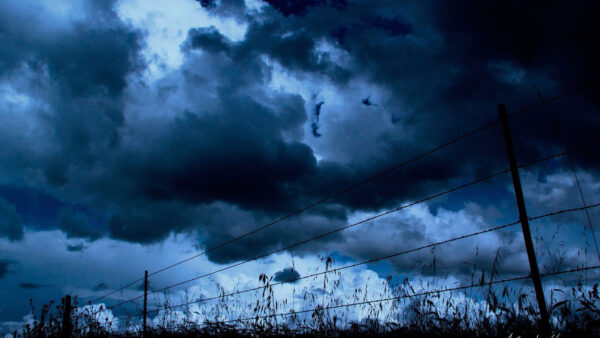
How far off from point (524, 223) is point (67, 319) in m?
11.3

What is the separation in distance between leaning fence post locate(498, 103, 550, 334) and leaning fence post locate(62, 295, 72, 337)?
428 inches

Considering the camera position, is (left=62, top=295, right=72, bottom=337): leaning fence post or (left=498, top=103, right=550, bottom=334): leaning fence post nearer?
(left=498, top=103, right=550, bottom=334): leaning fence post

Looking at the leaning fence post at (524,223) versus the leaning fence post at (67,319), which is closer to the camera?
the leaning fence post at (524,223)

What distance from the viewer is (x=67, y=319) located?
35.7ft

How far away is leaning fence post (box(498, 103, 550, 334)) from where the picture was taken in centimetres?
374

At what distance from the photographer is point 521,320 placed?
4164mm

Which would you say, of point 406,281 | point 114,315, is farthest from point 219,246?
point 114,315

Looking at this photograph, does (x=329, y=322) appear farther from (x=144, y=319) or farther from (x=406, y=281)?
(x=144, y=319)

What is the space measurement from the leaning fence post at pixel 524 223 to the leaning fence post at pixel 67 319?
1087 cm

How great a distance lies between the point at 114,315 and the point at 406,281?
812cm

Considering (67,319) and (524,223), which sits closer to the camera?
(524,223)

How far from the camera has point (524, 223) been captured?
4.00 meters

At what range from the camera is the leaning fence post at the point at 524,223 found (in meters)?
3.74

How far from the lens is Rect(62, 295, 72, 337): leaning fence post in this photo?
10.5 metres
